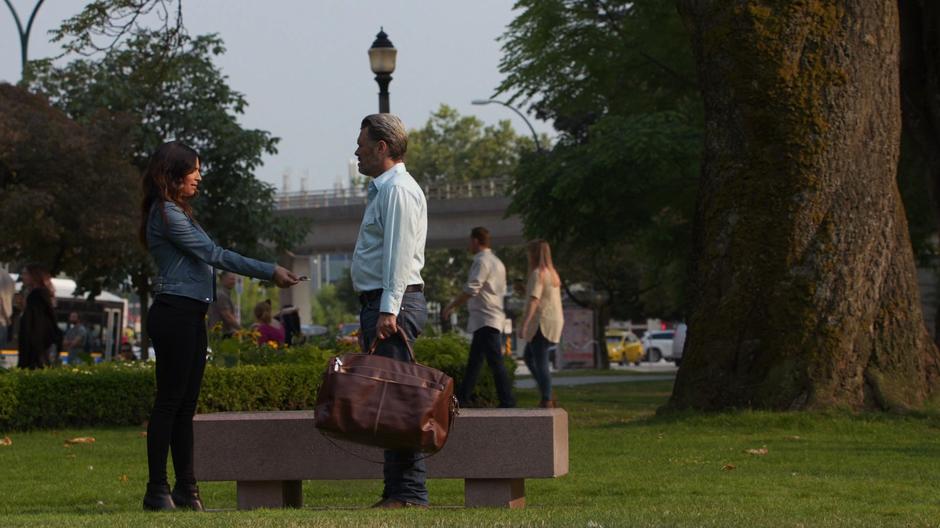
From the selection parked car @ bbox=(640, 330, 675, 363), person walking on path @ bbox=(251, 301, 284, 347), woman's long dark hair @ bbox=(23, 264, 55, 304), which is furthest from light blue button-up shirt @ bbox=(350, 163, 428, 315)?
parked car @ bbox=(640, 330, 675, 363)

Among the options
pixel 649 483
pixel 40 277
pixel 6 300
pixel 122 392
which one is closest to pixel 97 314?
pixel 6 300

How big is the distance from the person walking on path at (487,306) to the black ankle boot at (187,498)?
26.0ft

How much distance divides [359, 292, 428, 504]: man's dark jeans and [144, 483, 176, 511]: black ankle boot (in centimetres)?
103

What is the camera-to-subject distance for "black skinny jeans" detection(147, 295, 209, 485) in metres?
6.98

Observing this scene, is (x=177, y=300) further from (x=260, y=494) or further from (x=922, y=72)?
(x=922, y=72)

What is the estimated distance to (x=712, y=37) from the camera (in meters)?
13.1

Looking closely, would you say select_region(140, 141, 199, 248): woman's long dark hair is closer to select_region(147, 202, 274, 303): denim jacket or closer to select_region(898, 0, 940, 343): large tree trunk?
select_region(147, 202, 274, 303): denim jacket

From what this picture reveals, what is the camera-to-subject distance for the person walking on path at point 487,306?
15.1 meters

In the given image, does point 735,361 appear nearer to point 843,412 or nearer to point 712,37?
point 843,412

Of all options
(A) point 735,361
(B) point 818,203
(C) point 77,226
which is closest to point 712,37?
(B) point 818,203

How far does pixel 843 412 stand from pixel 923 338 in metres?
1.32

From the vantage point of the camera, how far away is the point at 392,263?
6.65m

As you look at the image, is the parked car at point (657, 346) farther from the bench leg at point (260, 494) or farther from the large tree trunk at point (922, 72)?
the bench leg at point (260, 494)

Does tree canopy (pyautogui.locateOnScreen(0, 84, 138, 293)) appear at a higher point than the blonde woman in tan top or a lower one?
higher
